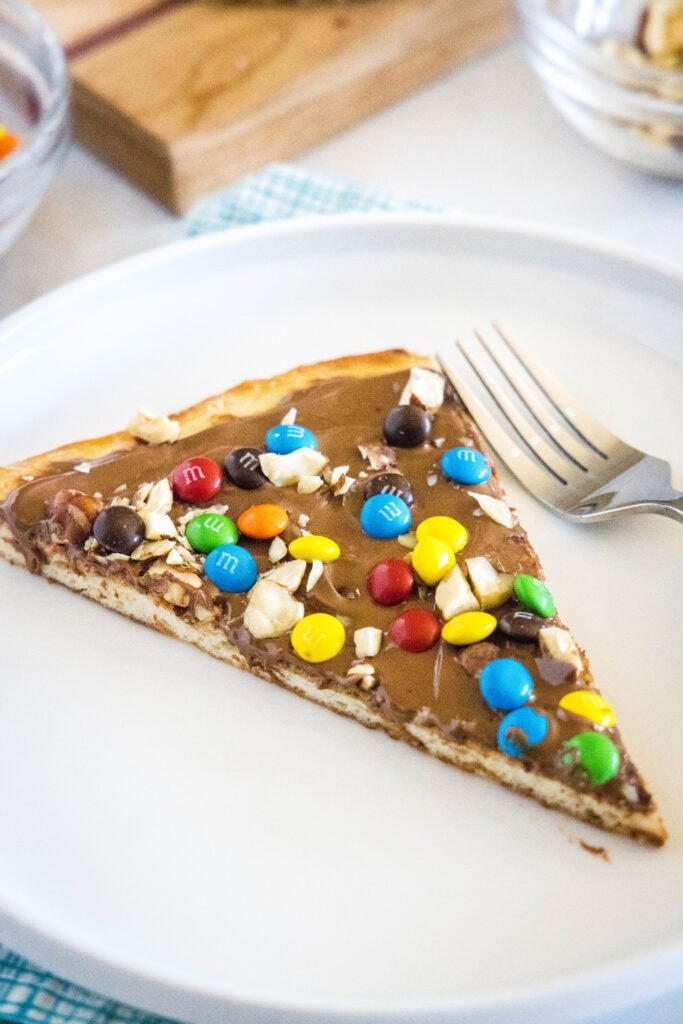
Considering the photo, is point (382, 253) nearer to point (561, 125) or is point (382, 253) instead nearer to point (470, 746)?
point (561, 125)

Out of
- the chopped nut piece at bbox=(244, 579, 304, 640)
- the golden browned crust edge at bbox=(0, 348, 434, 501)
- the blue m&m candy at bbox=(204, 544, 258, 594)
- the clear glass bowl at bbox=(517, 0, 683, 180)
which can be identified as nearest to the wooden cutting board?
the clear glass bowl at bbox=(517, 0, 683, 180)

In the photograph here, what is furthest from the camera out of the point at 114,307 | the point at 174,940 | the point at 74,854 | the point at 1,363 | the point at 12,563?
the point at 114,307

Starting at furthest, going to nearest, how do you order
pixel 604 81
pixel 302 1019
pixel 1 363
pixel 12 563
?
1. pixel 604 81
2. pixel 1 363
3. pixel 12 563
4. pixel 302 1019

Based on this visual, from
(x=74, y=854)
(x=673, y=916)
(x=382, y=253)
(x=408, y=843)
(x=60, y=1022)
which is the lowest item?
(x=60, y=1022)

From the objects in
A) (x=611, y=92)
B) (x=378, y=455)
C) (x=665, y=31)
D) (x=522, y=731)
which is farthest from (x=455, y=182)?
(x=522, y=731)

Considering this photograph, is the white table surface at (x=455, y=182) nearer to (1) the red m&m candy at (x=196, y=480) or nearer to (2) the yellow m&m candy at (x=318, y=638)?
(1) the red m&m candy at (x=196, y=480)

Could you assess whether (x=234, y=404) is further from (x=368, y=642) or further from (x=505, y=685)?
(x=505, y=685)

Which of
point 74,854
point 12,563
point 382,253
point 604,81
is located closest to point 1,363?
point 12,563
